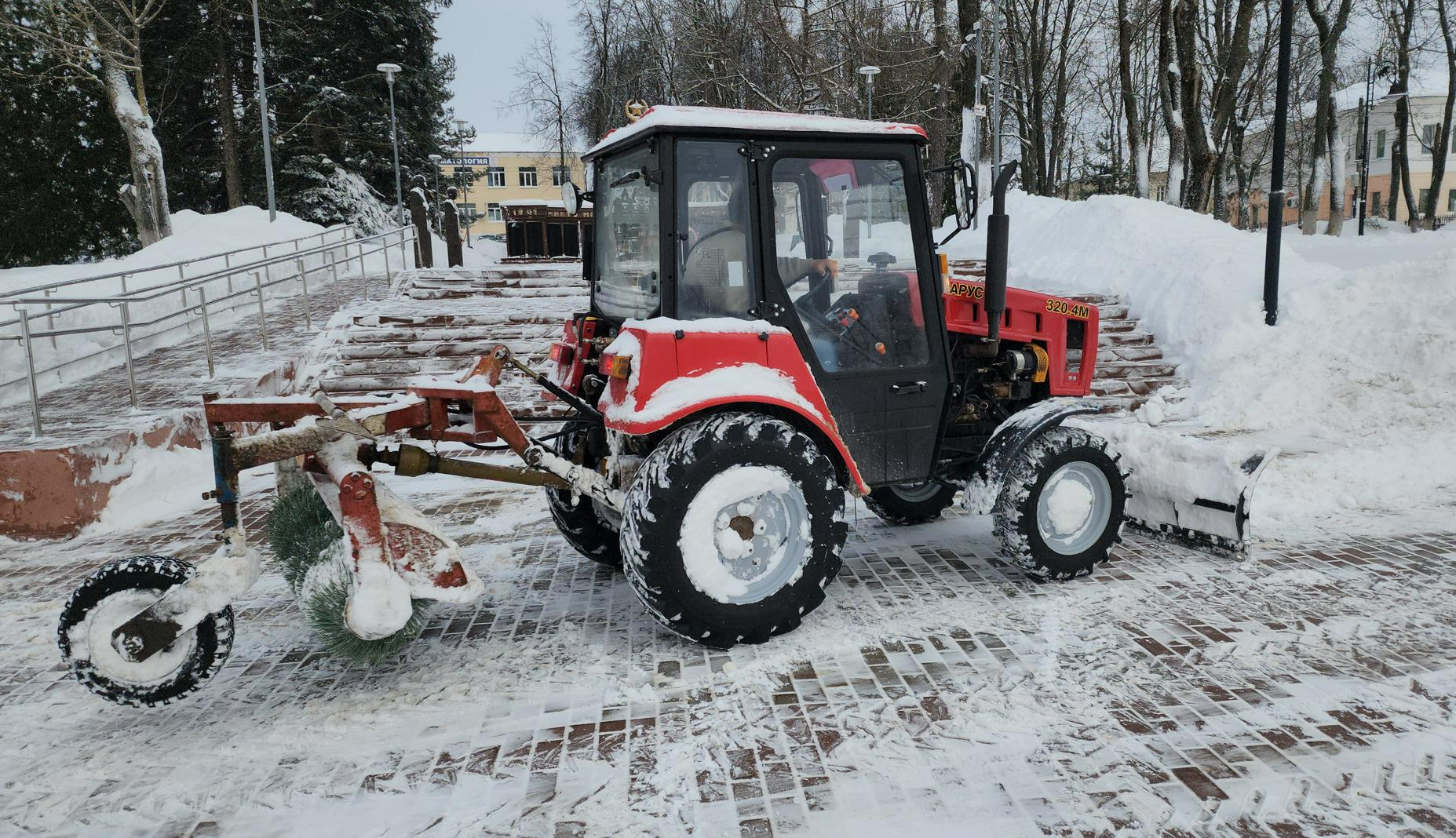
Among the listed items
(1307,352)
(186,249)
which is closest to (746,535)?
(1307,352)

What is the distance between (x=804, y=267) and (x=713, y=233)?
45 centimetres

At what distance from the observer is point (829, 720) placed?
335cm

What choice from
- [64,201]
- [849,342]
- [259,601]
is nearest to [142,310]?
[259,601]

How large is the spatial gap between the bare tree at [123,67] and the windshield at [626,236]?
1689 cm

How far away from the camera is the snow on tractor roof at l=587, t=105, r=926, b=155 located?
379 centimetres

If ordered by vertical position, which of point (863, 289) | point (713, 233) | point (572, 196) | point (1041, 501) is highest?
point (572, 196)

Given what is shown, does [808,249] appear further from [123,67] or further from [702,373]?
[123,67]

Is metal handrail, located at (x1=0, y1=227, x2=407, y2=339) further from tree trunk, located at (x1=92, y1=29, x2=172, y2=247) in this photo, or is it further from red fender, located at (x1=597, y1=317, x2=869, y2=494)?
tree trunk, located at (x1=92, y1=29, x2=172, y2=247)

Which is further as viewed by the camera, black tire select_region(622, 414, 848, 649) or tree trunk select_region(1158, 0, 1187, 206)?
tree trunk select_region(1158, 0, 1187, 206)

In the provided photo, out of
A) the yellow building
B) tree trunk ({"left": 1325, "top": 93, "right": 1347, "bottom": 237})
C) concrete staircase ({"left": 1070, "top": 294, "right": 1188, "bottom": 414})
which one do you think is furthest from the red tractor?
the yellow building

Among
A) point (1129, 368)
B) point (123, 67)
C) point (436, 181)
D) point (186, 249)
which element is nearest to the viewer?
point (1129, 368)

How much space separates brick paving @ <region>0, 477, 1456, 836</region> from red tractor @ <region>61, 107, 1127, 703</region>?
0.34 m

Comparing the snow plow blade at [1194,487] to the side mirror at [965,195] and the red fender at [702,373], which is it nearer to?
the side mirror at [965,195]

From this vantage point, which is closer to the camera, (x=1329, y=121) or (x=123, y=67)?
(x=123, y=67)
